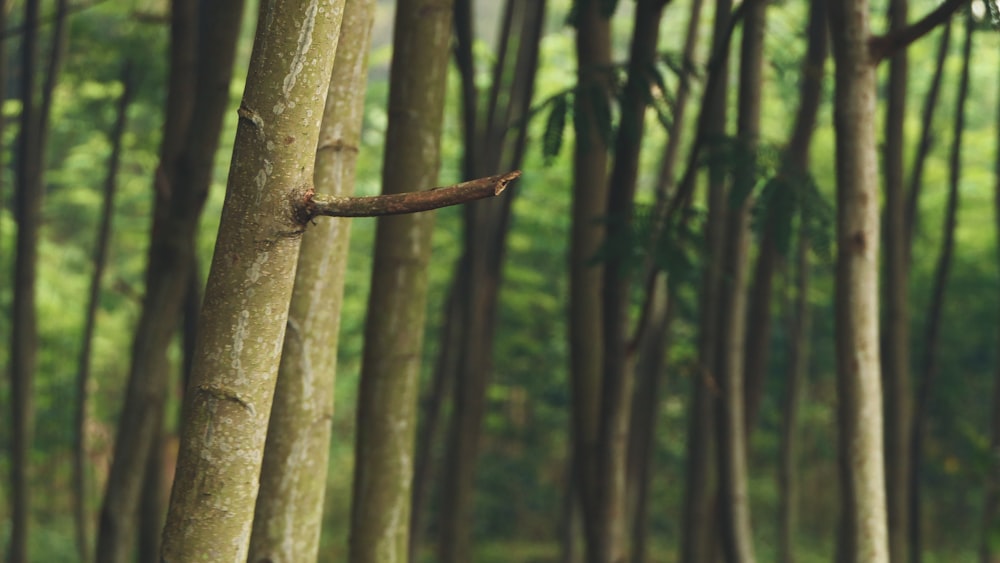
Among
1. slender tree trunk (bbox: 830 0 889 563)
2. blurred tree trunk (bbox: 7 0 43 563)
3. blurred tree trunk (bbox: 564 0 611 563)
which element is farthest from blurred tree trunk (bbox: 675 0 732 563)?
blurred tree trunk (bbox: 7 0 43 563)

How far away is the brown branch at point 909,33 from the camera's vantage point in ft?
6.55

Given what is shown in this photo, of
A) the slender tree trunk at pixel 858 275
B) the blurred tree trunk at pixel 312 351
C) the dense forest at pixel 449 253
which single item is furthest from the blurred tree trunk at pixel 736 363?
the blurred tree trunk at pixel 312 351

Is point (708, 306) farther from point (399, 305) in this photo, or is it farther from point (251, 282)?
point (251, 282)

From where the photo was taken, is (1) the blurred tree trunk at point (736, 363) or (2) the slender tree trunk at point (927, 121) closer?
(1) the blurred tree trunk at point (736, 363)

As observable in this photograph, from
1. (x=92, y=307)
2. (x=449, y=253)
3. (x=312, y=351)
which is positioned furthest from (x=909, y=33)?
(x=449, y=253)

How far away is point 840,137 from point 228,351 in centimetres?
152

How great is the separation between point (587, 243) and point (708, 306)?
1700 millimetres

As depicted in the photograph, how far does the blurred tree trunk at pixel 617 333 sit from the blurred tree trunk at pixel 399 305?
27.6 inches

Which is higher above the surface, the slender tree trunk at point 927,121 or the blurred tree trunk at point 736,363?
the slender tree trunk at point 927,121

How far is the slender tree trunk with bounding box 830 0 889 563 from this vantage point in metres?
2.15

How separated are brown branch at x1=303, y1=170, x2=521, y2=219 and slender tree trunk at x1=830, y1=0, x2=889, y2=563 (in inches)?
52.1

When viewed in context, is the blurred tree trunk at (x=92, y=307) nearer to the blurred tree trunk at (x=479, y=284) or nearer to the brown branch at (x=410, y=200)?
the blurred tree trunk at (x=479, y=284)

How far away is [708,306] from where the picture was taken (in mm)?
4883

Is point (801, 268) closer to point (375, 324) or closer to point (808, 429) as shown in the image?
point (375, 324)
